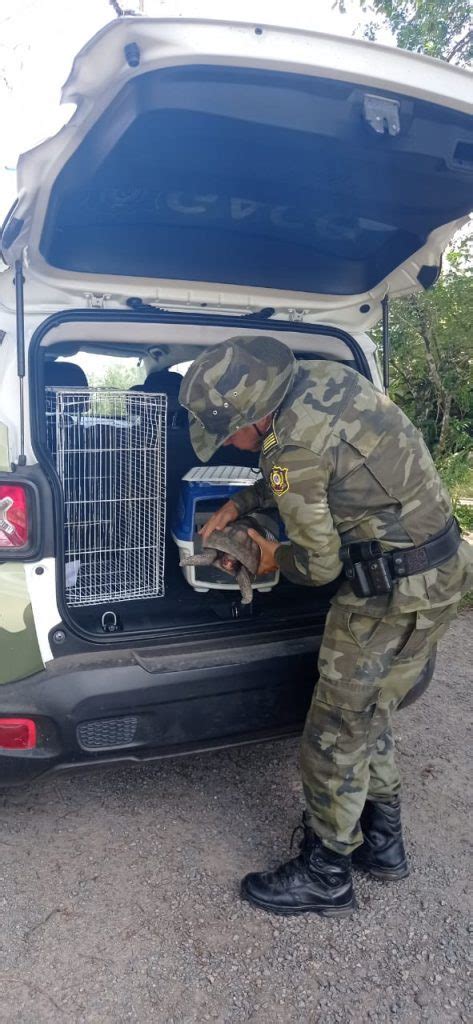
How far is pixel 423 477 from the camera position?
2090mm

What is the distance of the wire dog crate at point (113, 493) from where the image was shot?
2.80 meters

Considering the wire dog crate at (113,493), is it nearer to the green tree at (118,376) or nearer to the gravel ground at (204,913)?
the green tree at (118,376)

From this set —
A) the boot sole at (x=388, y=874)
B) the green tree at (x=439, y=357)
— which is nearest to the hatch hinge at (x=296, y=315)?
the boot sole at (x=388, y=874)

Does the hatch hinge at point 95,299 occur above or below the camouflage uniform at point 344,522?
above

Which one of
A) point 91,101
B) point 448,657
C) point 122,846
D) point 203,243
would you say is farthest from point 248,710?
point 448,657

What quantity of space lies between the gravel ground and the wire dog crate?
0.78 meters

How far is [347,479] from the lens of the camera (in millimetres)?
2018

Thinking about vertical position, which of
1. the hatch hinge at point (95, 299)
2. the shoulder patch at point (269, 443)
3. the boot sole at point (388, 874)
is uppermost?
the hatch hinge at point (95, 299)

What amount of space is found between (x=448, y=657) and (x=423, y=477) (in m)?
2.47

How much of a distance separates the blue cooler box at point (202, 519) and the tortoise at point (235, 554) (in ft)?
1.15

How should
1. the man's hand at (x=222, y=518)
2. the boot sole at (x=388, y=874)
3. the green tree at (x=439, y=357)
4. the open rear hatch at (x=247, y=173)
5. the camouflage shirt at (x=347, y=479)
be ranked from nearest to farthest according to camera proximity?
the open rear hatch at (x=247, y=173)
the camouflage shirt at (x=347, y=479)
the boot sole at (x=388, y=874)
the man's hand at (x=222, y=518)
the green tree at (x=439, y=357)

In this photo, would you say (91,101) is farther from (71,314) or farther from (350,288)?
(350,288)

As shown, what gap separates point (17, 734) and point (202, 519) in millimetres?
1157

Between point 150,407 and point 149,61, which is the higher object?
point 149,61
